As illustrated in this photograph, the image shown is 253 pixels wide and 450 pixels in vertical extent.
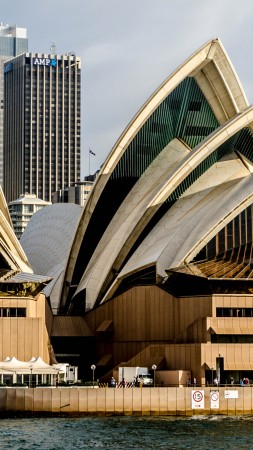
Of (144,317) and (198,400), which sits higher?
(144,317)

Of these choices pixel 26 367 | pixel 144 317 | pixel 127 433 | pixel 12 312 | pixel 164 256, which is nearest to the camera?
pixel 127 433

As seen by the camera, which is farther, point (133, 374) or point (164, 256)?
point (164, 256)

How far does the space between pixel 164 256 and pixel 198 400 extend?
15.1 meters

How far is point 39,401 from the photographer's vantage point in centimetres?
6606

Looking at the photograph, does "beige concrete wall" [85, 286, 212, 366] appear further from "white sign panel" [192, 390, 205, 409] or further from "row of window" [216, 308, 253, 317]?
"white sign panel" [192, 390, 205, 409]

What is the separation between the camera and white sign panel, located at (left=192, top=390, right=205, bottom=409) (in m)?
67.3

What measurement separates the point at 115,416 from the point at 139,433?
8.40m

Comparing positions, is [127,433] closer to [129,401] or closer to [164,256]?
[129,401]

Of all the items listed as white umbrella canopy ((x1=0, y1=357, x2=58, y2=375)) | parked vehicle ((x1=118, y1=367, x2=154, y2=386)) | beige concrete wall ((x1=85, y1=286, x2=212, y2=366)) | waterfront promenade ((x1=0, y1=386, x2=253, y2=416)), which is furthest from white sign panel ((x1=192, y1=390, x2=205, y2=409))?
beige concrete wall ((x1=85, y1=286, x2=212, y2=366))

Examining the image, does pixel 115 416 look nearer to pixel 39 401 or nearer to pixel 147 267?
pixel 39 401

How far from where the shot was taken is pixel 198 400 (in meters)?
67.4

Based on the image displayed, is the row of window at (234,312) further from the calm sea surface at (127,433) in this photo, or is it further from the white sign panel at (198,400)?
the calm sea surface at (127,433)

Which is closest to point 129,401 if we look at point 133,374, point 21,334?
point 133,374

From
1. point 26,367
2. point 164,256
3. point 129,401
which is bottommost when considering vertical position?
point 129,401
